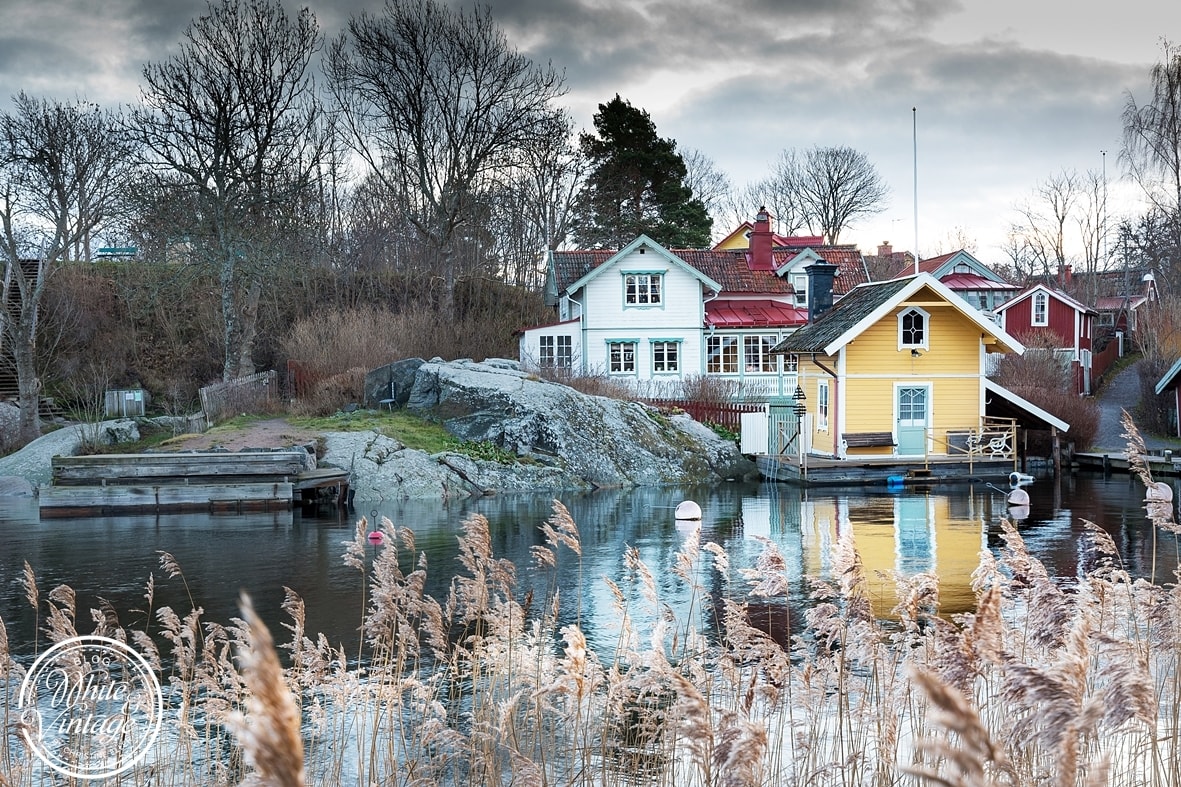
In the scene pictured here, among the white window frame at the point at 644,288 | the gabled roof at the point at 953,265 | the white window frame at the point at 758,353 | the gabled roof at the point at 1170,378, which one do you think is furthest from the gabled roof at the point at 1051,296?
the white window frame at the point at 644,288

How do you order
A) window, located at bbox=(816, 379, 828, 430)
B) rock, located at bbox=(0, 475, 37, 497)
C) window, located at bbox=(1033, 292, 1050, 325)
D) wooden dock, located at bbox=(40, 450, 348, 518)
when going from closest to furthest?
wooden dock, located at bbox=(40, 450, 348, 518) → rock, located at bbox=(0, 475, 37, 497) → window, located at bbox=(816, 379, 828, 430) → window, located at bbox=(1033, 292, 1050, 325)

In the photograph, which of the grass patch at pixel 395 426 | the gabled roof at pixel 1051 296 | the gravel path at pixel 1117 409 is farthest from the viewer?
the gabled roof at pixel 1051 296

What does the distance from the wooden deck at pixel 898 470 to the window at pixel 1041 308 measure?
26713mm

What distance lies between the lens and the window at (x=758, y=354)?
45.3 meters

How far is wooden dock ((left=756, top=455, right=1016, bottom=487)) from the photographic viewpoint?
2958cm

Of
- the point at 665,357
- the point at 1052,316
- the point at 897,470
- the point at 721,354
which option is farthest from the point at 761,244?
the point at 897,470

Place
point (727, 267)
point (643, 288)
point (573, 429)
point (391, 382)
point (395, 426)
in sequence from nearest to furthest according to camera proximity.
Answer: point (395, 426), point (573, 429), point (391, 382), point (643, 288), point (727, 267)

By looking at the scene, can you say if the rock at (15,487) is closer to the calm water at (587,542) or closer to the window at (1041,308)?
the calm water at (587,542)

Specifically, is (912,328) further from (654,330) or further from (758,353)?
(758,353)

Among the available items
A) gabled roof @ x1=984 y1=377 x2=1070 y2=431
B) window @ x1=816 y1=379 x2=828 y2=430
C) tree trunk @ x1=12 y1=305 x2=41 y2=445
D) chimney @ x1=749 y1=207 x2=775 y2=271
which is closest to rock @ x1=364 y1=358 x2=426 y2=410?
tree trunk @ x1=12 y1=305 x2=41 y2=445

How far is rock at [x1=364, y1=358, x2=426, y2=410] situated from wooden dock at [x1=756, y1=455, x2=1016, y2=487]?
11.3 metres

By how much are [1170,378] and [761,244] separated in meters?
18.6

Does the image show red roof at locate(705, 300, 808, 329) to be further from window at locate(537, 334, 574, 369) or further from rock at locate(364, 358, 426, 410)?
rock at locate(364, 358, 426, 410)

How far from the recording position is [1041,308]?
54500 millimetres
